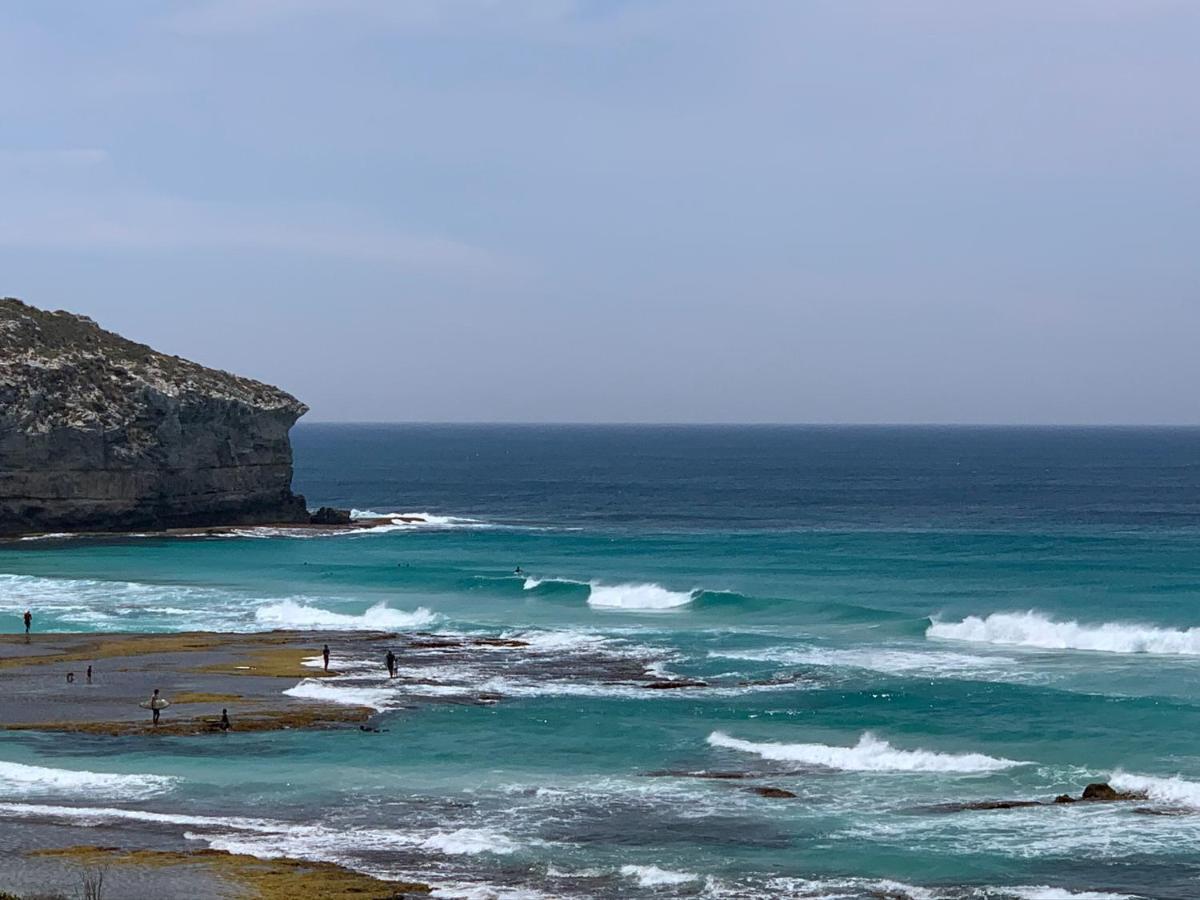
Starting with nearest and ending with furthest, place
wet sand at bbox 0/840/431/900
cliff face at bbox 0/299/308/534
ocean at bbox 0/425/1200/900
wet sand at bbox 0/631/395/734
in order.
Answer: wet sand at bbox 0/840/431/900
ocean at bbox 0/425/1200/900
wet sand at bbox 0/631/395/734
cliff face at bbox 0/299/308/534

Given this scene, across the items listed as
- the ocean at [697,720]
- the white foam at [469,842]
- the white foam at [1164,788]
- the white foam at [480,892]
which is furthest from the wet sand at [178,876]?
the white foam at [1164,788]

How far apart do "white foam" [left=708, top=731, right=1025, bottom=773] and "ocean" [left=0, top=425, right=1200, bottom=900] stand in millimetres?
114

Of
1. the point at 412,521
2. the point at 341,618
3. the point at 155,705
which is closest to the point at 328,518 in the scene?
the point at 412,521

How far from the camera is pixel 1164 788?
112ft

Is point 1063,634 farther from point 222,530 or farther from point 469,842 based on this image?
point 222,530

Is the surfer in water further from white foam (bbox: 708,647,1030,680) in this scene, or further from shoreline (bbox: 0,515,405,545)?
shoreline (bbox: 0,515,405,545)

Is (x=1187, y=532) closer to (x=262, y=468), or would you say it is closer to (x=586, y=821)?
(x=262, y=468)

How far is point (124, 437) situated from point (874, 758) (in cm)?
6835

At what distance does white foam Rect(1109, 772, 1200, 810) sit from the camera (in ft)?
110

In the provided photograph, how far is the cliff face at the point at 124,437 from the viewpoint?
92500 millimetres

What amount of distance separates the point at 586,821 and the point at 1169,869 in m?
11.7

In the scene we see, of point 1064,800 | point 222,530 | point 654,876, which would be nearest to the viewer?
point 654,876

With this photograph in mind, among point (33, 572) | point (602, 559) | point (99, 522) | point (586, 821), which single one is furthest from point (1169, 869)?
point (99, 522)

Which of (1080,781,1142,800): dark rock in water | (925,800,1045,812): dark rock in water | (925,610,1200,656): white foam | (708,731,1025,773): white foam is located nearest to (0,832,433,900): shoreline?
(925,800,1045,812): dark rock in water
